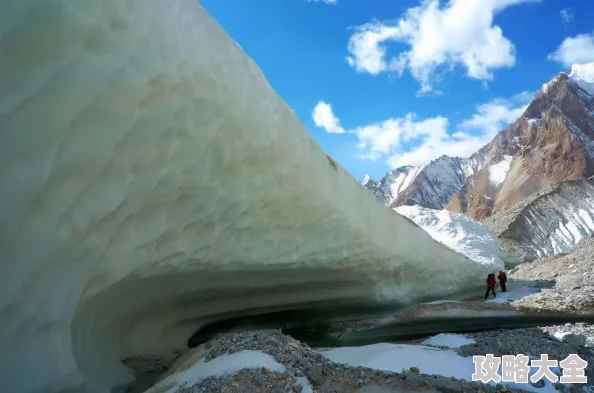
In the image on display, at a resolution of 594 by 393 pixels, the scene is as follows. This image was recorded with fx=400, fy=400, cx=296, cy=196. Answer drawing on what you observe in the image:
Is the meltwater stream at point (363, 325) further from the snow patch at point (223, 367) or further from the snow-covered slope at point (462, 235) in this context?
the snow-covered slope at point (462, 235)

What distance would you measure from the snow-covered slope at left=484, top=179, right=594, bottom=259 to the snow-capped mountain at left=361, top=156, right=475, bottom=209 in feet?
143

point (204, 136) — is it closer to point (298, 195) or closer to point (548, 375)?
Result: point (298, 195)

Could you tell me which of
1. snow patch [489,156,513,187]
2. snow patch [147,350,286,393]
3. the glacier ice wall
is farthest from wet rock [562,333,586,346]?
snow patch [489,156,513,187]

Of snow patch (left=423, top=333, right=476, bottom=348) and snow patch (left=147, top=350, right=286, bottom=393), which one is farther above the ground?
snow patch (left=147, top=350, right=286, bottom=393)

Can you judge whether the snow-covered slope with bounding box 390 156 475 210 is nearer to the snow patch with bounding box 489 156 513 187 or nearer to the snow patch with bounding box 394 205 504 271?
the snow patch with bounding box 489 156 513 187

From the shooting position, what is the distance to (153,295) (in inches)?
196

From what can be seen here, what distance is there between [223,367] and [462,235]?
49.6 feet

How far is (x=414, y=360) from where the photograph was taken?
4.24m

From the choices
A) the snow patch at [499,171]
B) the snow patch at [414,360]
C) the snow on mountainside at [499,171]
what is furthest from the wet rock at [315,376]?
the snow on mountainside at [499,171]

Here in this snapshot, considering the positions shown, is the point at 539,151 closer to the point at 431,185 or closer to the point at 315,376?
the point at 431,185

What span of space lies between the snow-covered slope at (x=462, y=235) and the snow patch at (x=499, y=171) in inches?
1626

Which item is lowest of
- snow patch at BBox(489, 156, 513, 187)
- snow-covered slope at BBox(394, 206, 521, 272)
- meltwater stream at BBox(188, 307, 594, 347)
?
meltwater stream at BBox(188, 307, 594, 347)

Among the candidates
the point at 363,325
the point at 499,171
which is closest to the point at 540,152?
the point at 499,171

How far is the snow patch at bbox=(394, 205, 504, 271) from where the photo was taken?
15249 millimetres
